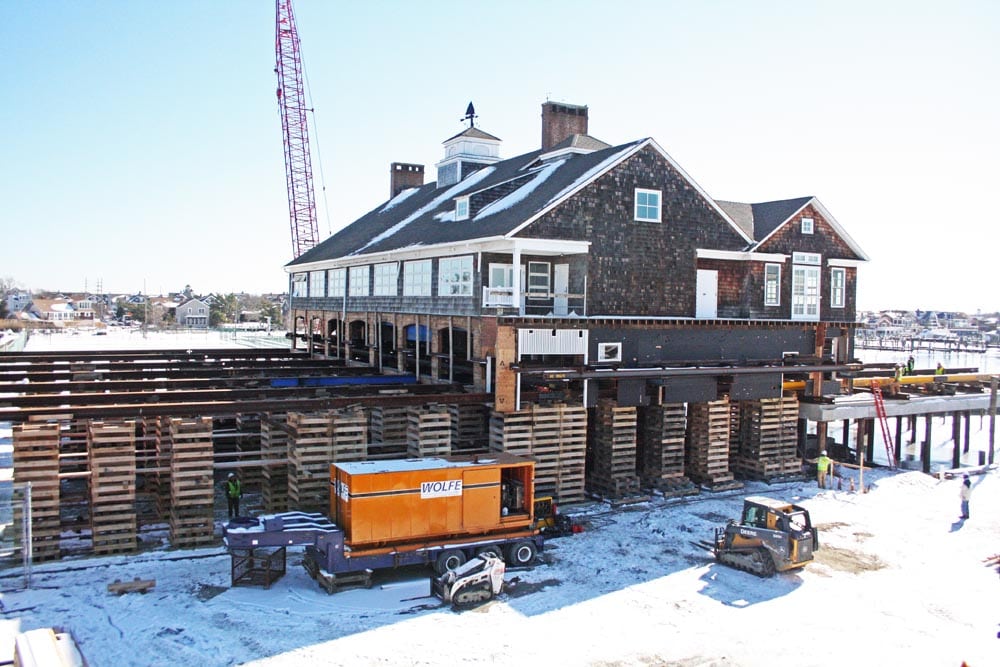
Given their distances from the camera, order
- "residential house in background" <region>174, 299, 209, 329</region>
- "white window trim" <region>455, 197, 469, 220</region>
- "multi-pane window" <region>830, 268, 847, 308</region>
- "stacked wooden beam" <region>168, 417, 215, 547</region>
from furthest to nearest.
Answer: "residential house in background" <region>174, 299, 209, 329</region>, "multi-pane window" <region>830, 268, 847, 308</region>, "white window trim" <region>455, 197, 469, 220</region>, "stacked wooden beam" <region>168, 417, 215, 547</region>

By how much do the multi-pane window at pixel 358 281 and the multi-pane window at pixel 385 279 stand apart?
1.30m

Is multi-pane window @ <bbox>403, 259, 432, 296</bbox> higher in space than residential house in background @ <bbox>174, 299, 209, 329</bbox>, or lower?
higher

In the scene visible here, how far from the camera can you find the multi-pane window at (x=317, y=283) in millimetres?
42844

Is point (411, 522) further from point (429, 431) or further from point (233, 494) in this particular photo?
point (233, 494)

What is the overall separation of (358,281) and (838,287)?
20.9 meters

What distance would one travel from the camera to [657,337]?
26.3 m

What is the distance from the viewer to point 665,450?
85.0 ft

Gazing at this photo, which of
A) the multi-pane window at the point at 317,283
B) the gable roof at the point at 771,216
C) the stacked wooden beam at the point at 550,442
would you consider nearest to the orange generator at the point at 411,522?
the stacked wooden beam at the point at 550,442

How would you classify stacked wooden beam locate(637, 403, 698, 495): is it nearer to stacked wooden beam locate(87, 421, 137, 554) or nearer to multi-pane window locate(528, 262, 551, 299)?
multi-pane window locate(528, 262, 551, 299)

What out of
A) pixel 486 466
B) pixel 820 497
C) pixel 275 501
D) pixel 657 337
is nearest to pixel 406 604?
pixel 486 466

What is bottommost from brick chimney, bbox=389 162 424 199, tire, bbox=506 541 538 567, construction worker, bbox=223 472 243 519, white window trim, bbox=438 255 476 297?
tire, bbox=506 541 538 567

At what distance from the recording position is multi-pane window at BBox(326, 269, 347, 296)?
39.2 metres

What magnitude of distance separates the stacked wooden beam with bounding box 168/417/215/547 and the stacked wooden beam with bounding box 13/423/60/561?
241 cm

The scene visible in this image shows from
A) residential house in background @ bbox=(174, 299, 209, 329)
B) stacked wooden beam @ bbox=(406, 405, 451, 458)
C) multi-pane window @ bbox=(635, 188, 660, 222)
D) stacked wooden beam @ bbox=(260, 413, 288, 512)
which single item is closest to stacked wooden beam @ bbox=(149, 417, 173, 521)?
stacked wooden beam @ bbox=(260, 413, 288, 512)
